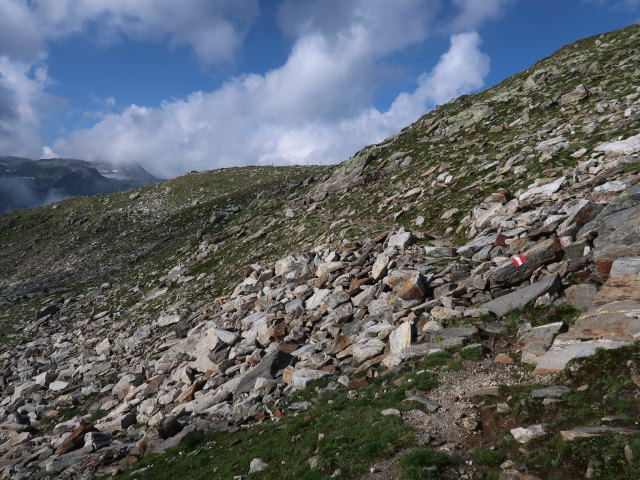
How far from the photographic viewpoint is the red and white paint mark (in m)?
14.5

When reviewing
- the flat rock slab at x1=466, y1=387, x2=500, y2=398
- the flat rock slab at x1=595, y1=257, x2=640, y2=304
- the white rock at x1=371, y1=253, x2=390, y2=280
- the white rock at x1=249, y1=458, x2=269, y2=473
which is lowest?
the white rock at x1=249, y1=458, x2=269, y2=473

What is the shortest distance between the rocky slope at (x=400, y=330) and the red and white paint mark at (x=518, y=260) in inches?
6.0

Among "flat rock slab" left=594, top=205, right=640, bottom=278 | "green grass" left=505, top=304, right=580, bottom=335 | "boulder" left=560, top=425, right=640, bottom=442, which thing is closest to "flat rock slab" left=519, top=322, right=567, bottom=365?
"green grass" left=505, top=304, right=580, bottom=335

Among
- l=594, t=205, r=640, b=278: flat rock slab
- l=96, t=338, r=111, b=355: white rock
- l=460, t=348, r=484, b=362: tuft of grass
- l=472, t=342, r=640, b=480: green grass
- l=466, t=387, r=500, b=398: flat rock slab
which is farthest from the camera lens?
l=96, t=338, r=111, b=355: white rock

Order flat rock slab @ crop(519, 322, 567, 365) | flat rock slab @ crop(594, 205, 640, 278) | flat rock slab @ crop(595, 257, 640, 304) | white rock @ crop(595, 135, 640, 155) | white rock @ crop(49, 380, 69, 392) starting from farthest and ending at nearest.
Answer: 1. white rock @ crop(49, 380, 69, 392)
2. white rock @ crop(595, 135, 640, 155)
3. flat rock slab @ crop(594, 205, 640, 278)
4. flat rock slab @ crop(519, 322, 567, 365)
5. flat rock slab @ crop(595, 257, 640, 304)

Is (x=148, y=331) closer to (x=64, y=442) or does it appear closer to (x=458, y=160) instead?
(x=64, y=442)

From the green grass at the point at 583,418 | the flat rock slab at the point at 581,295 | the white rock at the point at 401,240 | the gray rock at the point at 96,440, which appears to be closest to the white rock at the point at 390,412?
the green grass at the point at 583,418

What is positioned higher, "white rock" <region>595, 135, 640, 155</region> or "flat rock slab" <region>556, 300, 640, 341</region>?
"white rock" <region>595, 135, 640, 155</region>

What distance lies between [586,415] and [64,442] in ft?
64.8

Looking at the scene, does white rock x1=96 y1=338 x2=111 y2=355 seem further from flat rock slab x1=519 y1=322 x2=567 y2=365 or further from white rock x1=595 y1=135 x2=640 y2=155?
white rock x1=595 y1=135 x2=640 y2=155

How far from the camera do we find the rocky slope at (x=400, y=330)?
9.02 metres

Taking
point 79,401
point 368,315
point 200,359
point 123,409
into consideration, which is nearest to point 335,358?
point 368,315

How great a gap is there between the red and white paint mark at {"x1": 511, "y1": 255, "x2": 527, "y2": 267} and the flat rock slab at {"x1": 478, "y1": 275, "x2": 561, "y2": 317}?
109 cm

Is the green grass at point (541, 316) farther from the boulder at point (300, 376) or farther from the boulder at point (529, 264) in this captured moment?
the boulder at point (300, 376)
